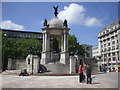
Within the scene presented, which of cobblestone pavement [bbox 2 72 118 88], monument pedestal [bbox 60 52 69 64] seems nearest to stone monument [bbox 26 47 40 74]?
monument pedestal [bbox 60 52 69 64]

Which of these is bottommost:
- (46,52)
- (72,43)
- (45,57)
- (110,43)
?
(45,57)

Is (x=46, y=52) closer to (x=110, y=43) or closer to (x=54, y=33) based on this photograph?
(x=54, y=33)

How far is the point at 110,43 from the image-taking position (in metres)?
90.8

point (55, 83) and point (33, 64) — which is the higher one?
point (33, 64)

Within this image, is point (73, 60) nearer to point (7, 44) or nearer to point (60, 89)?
point (60, 89)

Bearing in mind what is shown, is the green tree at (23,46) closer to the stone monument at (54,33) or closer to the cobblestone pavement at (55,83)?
the stone monument at (54,33)

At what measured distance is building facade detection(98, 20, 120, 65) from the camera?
82812mm

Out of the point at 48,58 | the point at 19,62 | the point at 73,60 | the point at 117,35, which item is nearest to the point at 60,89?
the point at 73,60

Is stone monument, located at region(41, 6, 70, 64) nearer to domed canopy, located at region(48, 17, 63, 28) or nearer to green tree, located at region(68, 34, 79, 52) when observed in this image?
domed canopy, located at region(48, 17, 63, 28)

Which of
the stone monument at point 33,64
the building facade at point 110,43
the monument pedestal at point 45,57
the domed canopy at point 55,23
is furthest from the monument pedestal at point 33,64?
the building facade at point 110,43

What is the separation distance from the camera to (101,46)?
333 feet

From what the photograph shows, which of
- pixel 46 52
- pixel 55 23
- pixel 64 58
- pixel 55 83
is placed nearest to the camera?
pixel 55 83

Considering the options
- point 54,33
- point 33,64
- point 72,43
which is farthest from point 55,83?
point 72,43

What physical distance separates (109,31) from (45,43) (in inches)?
2516
